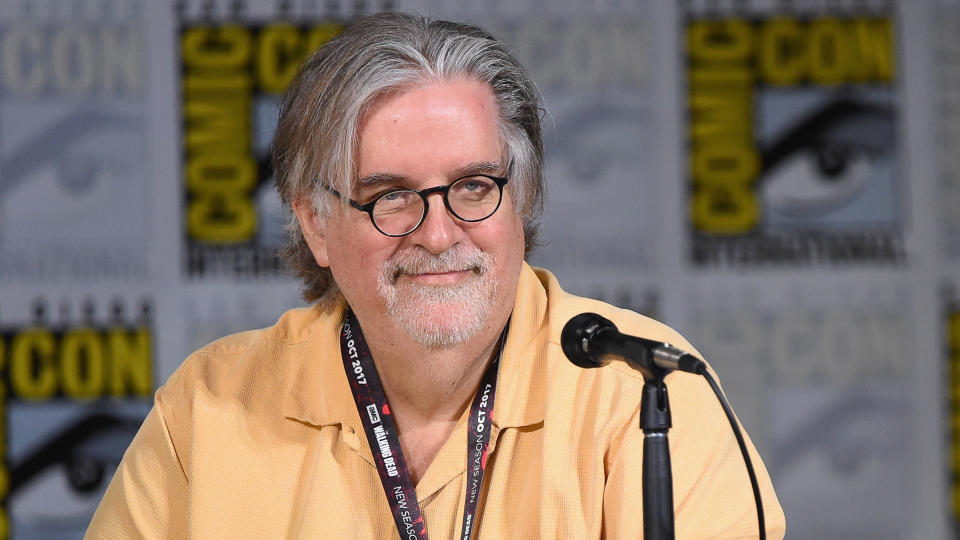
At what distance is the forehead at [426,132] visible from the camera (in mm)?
1748

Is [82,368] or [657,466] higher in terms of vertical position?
[657,466]

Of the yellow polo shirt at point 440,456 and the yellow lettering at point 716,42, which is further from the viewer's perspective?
the yellow lettering at point 716,42

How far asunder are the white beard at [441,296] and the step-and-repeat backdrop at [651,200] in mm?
1755

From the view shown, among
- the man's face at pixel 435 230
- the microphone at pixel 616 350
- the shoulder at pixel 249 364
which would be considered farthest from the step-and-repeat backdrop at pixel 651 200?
the microphone at pixel 616 350

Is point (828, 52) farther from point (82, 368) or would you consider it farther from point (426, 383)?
point (82, 368)

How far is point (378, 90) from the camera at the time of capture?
70.3 inches

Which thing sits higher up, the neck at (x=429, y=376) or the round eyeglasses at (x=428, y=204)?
the round eyeglasses at (x=428, y=204)

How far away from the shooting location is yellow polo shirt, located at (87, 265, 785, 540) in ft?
5.64

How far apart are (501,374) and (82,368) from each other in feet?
6.93

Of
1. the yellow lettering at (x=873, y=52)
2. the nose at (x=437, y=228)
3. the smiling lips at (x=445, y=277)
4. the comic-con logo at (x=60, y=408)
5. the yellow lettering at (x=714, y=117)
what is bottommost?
the comic-con logo at (x=60, y=408)

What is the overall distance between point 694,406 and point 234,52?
2310 millimetres

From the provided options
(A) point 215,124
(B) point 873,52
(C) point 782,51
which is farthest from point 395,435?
(B) point 873,52

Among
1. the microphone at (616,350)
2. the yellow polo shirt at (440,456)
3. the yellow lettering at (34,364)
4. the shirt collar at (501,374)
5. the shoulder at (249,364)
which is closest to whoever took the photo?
the microphone at (616,350)

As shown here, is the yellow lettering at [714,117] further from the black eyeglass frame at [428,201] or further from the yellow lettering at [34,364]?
the yellow lettering at [34,364]
